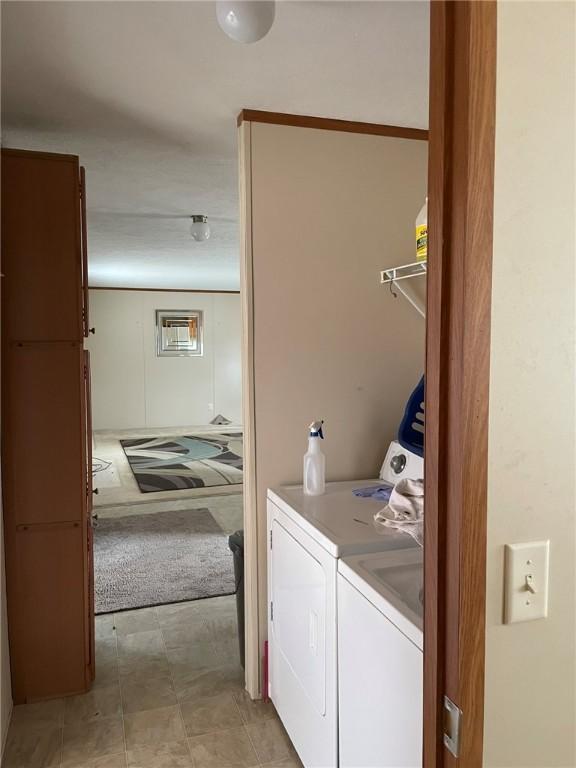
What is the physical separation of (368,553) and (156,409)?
333 inches

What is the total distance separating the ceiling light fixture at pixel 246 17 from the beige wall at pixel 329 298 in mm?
793

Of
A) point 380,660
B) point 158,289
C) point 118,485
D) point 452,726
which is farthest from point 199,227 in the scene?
point 158,289

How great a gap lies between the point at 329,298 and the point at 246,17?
118cm

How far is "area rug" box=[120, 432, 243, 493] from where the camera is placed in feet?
19.7

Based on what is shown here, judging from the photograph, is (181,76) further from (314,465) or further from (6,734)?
(6,734)

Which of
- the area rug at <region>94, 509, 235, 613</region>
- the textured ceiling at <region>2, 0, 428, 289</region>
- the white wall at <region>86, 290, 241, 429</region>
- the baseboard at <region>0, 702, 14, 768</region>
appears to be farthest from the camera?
the white wall at <region>86, 290, 241, 429</region>

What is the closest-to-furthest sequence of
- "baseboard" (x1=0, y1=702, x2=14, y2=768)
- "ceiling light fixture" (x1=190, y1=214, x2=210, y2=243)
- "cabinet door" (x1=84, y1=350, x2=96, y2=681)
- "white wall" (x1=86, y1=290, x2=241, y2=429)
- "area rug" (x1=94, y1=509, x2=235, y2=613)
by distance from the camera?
"baseboard" (x1=0, y1=702, x2=14, y2=768), "cabinet door" (x1=84, y1=350, x2=96, y2=681), "area rug" (x1=94, y1=509, x2=235, y2=613), "ceiling light fixture" (x1=190, y1=214, x2=210, y2=243), "white wall" (x1=86, y1=290, x2=241, y2=429)

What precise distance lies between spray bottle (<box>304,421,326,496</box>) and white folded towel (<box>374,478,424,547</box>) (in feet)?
1.10

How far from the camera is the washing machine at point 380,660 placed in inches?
48.4

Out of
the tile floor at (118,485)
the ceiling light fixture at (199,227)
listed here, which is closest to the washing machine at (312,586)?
the ceiling light fixture at (199,227)

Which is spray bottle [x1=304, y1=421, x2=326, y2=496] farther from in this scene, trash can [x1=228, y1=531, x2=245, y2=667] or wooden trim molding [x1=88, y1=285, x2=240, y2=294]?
wooden trim molding [x1=88, y1=285, x2=240, y2=294]

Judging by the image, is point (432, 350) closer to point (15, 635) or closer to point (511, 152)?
point (511, 152)

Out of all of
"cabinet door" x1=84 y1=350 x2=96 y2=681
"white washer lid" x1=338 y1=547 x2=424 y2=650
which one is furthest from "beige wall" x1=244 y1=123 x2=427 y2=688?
"white washer lid" x1=338 y1=547 x2=424 y2=650

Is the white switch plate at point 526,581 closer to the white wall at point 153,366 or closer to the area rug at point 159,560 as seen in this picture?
the area rug at point 159,560
